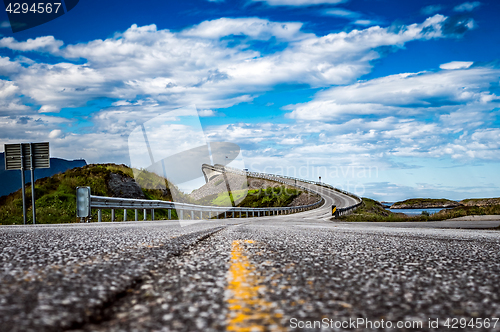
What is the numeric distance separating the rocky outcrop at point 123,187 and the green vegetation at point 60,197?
0.34 meters

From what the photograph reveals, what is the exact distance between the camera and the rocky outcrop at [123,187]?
26275 millimetres

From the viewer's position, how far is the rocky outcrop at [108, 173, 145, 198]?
26275mm

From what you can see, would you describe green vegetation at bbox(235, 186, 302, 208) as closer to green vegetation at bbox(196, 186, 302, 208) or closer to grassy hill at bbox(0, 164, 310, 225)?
green vegetation at bbox(196, 186, 302, 208)

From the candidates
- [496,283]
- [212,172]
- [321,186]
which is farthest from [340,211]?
[212,172]

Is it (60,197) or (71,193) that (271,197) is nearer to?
(71,193)

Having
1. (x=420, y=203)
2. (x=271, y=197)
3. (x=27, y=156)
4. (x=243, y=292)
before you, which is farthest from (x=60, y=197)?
(x=420, y=203)

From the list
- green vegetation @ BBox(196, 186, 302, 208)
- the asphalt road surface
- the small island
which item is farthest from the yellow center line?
the small island

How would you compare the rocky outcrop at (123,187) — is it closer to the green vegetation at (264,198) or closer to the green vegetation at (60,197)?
the green vegetation at (60,197)

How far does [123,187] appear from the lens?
26891 mm

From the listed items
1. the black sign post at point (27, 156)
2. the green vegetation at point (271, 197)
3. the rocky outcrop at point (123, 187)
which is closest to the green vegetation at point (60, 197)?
the rocky outcrop at point (123, 187)

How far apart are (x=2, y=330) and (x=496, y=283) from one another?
9.76ft

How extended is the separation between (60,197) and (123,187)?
6.92 m

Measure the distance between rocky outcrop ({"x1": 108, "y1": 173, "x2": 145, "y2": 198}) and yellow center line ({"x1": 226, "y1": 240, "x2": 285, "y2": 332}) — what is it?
82.5 ft

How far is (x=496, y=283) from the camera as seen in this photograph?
8.43ft
